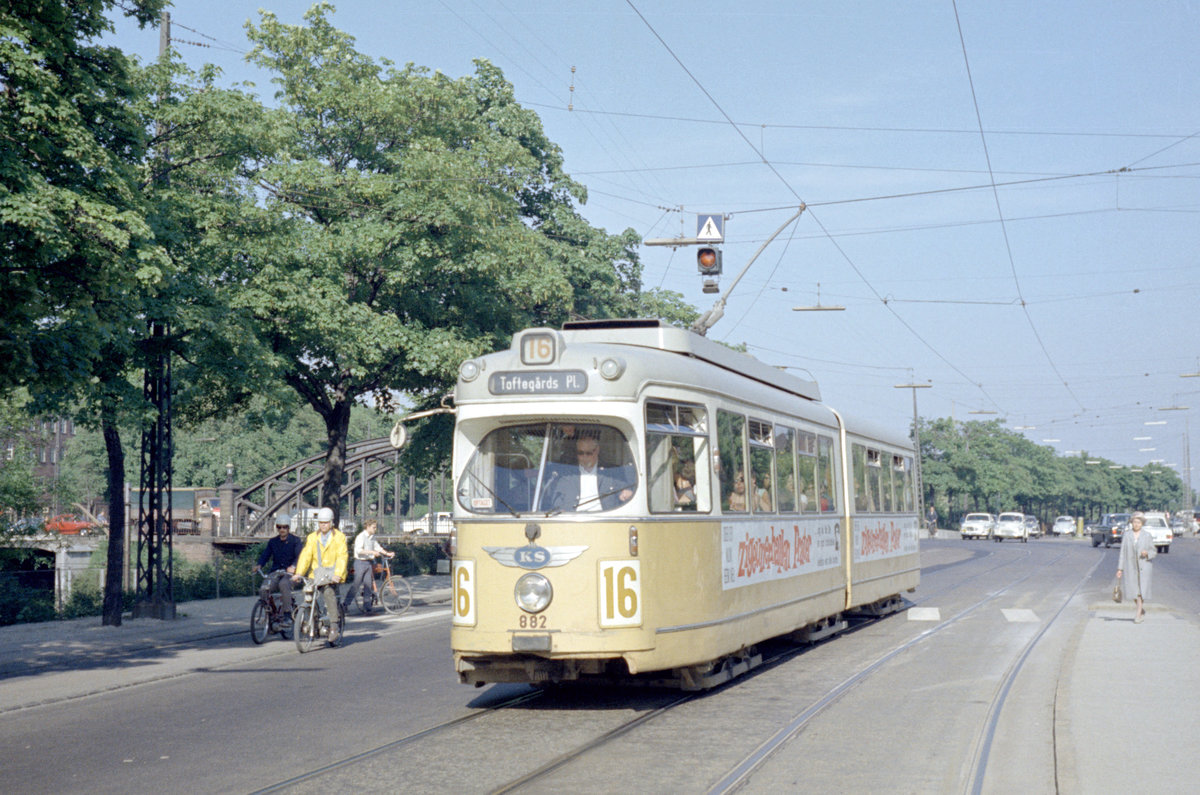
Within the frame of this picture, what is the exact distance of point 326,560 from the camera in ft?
54.4

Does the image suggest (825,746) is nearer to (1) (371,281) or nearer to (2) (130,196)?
(2) (130,196)

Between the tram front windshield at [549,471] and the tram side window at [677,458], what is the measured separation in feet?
0.89

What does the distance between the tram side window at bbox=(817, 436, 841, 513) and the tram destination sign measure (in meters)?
5.80

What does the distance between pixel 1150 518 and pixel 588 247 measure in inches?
1533

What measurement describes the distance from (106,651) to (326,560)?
11.8 ft

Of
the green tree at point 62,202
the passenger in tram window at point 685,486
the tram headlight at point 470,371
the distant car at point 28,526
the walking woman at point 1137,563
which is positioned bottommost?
the walking woman at point 1137,563

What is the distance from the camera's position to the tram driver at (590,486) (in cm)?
981

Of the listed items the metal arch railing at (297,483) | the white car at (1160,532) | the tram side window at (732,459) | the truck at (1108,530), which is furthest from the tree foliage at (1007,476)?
the tram side window at (732,459)

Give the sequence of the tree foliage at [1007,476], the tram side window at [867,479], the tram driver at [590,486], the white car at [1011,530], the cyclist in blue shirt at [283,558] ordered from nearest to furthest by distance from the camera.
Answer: the tram driver at [590,486] → the tram side window at [867,479] → the cyclist in blue shirt at [283,558] → the white car at [1011,530] → the tree foliage at [1007,476]

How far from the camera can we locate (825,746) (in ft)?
28.0

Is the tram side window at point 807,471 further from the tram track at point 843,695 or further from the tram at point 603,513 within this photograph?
the tram at point 603,513

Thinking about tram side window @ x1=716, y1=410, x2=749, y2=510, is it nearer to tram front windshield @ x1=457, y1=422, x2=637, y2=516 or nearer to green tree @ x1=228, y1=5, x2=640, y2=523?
tram front windshield @ x1=457, y1=422, x2=637, y2=516

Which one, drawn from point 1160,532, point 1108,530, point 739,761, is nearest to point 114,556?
point 739,761

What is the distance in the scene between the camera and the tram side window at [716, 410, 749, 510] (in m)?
11.1
